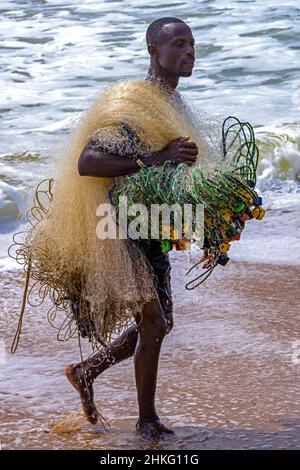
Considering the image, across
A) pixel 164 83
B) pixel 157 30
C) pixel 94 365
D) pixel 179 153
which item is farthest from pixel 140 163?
pixel 94 365

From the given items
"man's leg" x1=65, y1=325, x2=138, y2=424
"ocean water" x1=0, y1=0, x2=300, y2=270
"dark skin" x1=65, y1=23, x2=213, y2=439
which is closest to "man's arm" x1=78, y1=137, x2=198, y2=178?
"dark skin" x1=65, y1=23, x2=213, y2=439

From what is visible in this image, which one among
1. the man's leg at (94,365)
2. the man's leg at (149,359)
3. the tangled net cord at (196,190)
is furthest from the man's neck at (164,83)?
the man's leg at (94,365)

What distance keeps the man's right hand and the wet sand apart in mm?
1110

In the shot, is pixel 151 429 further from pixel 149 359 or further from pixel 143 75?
pixel 143 75

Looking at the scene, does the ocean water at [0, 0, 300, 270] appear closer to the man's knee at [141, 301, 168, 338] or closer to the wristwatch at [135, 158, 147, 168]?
the man's knee at [141, 301, 168, 338]

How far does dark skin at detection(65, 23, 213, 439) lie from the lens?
12.4 feet

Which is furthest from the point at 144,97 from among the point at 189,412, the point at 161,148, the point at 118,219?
the point at 189,412

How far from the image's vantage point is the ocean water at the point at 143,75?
8203mm

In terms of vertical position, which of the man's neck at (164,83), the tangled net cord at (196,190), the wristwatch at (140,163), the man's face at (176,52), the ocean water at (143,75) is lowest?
the ocean water at (143,75)

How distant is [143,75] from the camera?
504 inches

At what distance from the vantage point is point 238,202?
3795mm

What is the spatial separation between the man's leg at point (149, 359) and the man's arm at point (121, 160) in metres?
0.54
